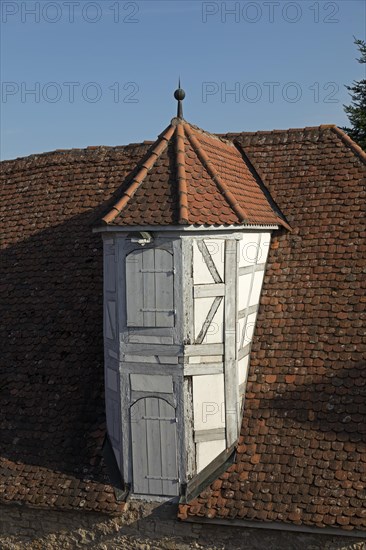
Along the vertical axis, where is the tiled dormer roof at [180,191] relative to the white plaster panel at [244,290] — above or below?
above

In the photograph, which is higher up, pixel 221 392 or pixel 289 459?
pixel 221 392

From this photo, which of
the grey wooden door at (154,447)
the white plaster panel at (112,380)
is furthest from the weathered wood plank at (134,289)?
the grey wooden door at (154,447)

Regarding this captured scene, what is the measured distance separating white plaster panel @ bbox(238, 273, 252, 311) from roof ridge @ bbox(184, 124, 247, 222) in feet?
3.67

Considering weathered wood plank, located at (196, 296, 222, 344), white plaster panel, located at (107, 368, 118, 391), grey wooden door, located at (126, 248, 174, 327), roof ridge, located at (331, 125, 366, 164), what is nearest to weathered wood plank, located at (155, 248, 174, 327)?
grey wooden door, located at (126, 248, 174, 327)

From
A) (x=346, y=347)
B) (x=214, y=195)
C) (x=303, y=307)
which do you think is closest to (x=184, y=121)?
(x=214, y=195)

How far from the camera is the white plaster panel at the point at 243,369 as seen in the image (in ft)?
36.1

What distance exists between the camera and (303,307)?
11719 millimetres

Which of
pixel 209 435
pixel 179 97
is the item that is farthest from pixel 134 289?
pixel 179 97

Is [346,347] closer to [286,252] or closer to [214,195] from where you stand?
[286,252]

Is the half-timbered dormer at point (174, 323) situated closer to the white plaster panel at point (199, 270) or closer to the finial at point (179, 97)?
the white plaster panel at point (199, 270)

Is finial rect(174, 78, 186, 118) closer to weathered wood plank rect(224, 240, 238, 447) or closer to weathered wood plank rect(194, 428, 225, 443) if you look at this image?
weathered wood plank rect(224, 240, 238, 447)

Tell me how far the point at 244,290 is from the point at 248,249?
2.19 feet

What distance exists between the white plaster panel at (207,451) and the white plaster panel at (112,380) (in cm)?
150

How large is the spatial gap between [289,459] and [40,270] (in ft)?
21.4
